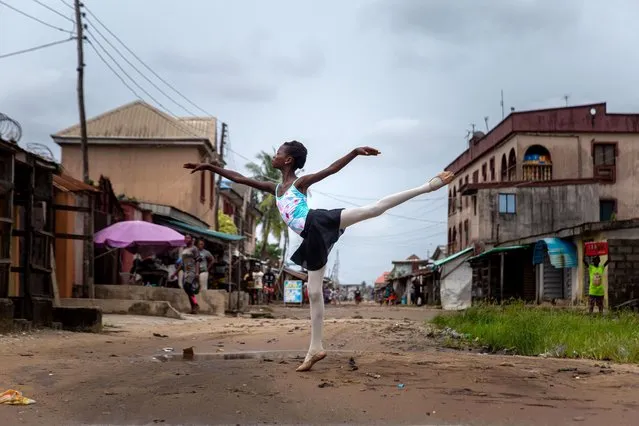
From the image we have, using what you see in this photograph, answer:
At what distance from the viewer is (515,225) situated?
1598 inches

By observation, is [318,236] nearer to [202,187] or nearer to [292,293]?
[202,187]

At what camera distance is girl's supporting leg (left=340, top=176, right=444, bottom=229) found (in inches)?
232

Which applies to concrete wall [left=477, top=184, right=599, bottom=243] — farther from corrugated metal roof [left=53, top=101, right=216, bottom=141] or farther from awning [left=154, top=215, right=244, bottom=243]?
awning [left=154, top=215, right=244, bottom=243]

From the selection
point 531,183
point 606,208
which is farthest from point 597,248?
point 606,208

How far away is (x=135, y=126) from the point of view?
107ft

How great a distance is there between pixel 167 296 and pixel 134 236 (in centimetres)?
186

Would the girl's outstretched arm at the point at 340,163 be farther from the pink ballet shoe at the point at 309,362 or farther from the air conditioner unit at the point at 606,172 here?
the air conditioner unit at the point at 606,172

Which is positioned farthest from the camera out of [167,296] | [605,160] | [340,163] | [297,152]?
[605,160]

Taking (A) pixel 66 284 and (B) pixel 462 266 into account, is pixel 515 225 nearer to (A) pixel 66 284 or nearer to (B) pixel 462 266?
(B) pixel 462 266

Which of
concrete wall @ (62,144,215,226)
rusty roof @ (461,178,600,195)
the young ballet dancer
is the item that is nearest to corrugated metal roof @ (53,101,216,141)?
concrete wall @ (62,144,215,226)

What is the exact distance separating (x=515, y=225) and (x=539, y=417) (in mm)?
37497

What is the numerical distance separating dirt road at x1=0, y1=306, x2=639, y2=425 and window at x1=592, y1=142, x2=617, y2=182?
3924cm

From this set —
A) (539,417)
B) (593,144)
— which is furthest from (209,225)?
(539,417)

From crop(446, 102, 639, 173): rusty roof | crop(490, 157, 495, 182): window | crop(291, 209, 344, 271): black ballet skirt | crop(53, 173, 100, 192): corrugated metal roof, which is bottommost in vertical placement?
crop(291, 209, 344, 271): black ballet skirt
